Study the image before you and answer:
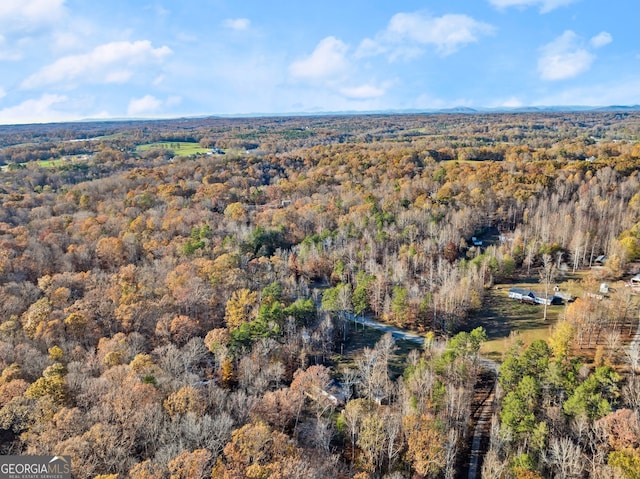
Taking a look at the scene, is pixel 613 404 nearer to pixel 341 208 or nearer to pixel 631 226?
pixel 631 226

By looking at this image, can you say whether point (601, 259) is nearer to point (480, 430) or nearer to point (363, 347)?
point (363, 347)

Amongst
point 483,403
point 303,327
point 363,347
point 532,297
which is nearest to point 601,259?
point 532,297

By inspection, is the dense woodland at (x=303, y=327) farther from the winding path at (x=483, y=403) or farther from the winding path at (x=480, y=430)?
the winding path at (x=483, y=403)

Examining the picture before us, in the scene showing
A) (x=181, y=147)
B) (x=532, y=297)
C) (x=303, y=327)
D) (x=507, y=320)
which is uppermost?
(x=181, y=147)

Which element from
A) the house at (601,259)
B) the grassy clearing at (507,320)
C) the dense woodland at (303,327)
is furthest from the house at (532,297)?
the house at (601,259)

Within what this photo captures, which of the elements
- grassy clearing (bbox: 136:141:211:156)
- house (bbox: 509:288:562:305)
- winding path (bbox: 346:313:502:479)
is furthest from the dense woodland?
grassy clearing (bbox: 136:141:211:156)

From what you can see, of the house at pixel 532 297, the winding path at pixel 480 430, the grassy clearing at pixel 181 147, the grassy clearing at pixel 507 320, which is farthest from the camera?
the grassy clearing at pixel 181 147

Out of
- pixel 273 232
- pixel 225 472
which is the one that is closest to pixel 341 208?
pixel 273 232
